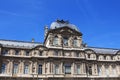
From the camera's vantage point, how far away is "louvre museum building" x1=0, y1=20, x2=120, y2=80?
5021cm

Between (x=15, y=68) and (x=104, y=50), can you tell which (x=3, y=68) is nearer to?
(x=15, y=68)

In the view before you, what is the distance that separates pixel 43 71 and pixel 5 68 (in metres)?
9.21

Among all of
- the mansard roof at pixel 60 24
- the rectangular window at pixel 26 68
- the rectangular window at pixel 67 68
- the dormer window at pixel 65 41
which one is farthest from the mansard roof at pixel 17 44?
the rectangular window at pixel 67 68

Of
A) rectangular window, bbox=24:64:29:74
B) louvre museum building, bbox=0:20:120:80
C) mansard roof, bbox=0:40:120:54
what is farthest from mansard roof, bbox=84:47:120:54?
rectangular window, bbox=24:64:29:74

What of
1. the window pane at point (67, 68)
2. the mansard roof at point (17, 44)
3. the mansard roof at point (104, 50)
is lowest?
the window pane at point (67, 68)

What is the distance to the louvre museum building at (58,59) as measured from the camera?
165 ft

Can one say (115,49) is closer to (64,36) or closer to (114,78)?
(114,78)

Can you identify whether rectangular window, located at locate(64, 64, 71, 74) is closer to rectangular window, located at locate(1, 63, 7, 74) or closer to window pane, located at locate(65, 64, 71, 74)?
window pane, located at locate(65, 64, 71, 74)

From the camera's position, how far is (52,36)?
54.6 m

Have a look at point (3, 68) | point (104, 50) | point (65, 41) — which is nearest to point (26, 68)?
point (3, 68)

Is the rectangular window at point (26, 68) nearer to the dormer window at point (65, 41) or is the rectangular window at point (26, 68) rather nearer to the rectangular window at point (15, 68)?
the rectangular window at point (15, 68)

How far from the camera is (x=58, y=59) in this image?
52.3 metres

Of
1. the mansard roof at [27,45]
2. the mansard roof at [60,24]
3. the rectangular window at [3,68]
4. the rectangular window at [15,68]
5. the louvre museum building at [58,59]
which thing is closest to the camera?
the rectangular window at [3,68]

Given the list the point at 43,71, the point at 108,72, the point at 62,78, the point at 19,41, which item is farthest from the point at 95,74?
the point at 19,41
